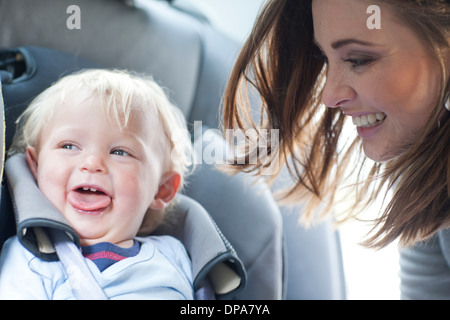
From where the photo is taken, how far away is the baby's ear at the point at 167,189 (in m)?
0.84

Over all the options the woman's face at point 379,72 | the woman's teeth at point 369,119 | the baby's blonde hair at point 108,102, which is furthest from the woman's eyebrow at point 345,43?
the baby's blonde hair at point 108,102

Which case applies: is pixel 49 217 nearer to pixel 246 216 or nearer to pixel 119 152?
pixel 119 152

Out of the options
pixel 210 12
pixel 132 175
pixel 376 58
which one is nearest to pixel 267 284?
pixel 132 175

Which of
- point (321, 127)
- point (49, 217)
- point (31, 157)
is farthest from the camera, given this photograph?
point (321, 127)

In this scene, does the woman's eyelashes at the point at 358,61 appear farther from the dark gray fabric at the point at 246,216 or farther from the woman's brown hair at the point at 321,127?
the dark gray fabric at the point at 246,216

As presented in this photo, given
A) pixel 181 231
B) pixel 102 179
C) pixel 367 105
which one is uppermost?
pixel 367 105

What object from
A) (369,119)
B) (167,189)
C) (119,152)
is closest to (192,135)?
(167,189)

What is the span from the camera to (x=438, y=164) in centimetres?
68

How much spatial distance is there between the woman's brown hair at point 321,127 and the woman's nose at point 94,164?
21 cm

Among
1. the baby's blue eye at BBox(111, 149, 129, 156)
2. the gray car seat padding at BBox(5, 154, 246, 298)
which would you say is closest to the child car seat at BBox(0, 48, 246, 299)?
the gray car seat padding at BBox(5, 154, 246, 298)

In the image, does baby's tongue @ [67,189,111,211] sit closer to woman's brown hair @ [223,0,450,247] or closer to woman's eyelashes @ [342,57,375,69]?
woman's brown hair @ [223,0,450,247]

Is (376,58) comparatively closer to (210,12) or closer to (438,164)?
(438,164)

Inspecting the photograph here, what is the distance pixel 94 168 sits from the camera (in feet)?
2.25

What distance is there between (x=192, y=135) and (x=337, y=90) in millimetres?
345
